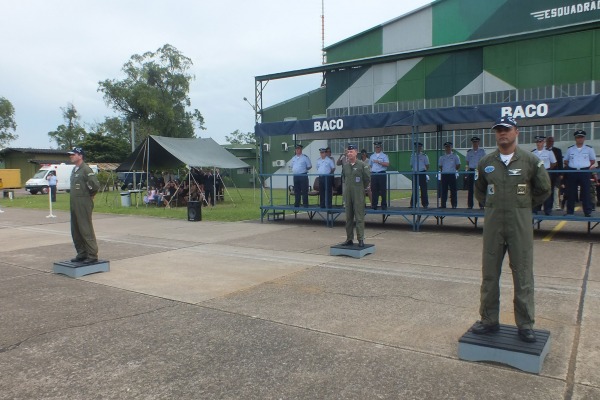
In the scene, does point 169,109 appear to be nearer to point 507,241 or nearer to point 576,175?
point 576,175

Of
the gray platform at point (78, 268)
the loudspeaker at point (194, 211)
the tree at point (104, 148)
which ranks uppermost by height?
the tree at point (104, 148)

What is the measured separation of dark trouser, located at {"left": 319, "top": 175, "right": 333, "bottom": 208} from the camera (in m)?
12.9

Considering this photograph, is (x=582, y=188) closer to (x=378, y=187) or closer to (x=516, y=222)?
(x=378, y=187)

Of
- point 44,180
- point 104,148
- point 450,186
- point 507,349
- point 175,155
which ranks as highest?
point 104,148

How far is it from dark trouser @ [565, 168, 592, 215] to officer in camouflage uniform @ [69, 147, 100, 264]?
935cm

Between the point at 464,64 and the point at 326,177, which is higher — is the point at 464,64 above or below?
above

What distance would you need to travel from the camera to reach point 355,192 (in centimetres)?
880

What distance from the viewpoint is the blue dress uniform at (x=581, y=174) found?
33.2ft

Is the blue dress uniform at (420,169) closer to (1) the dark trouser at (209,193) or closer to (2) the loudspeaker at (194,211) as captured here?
(2) the loudspeaker at (194,211)

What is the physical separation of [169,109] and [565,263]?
51029 mm

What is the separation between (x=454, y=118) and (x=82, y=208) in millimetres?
7983

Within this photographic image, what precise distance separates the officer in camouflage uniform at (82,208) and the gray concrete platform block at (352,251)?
4.24 meters

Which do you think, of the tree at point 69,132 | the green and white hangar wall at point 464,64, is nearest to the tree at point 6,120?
the tree at point 69,132

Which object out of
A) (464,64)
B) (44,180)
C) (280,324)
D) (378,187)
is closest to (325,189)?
(378,187)
